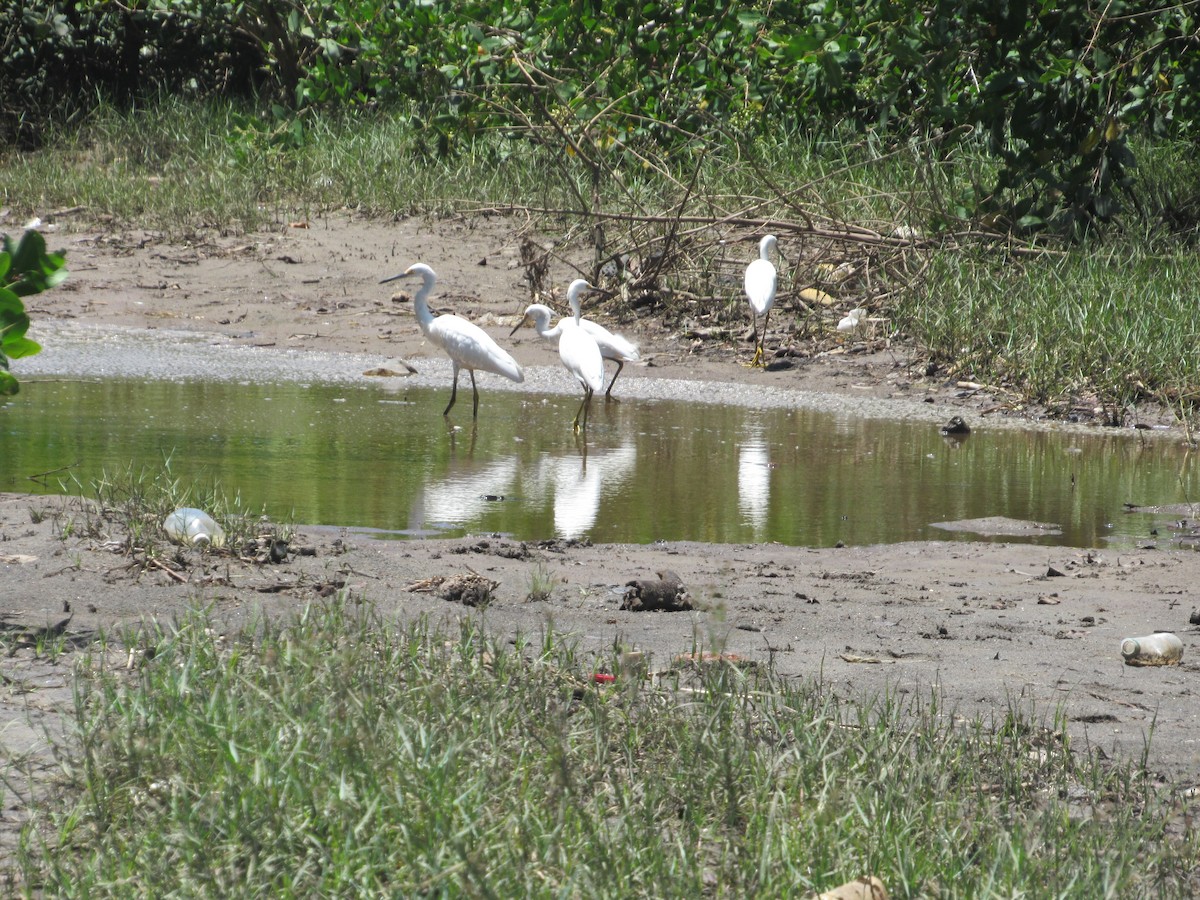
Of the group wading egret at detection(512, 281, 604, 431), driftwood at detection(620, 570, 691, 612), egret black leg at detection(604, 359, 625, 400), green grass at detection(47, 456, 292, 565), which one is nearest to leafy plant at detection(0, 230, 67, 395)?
green grass at detection(47, 456, 292, 565)

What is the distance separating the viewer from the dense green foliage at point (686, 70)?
10.8m

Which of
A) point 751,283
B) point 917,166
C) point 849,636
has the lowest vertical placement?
point 849,636

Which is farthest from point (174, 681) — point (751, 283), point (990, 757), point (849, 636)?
point (751, 283)

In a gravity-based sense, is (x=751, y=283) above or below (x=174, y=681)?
above

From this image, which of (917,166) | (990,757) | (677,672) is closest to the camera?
(990,757)

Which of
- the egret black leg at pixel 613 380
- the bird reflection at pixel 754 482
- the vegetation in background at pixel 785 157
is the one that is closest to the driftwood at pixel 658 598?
the bird reflection at pixel 754 482

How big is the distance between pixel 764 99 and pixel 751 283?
14.2 ft

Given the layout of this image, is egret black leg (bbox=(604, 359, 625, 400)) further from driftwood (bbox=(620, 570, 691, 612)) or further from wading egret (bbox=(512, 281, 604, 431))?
driftwood (bbox=(620, 570, 691, 612))

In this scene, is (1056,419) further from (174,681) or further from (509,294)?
(174,681)

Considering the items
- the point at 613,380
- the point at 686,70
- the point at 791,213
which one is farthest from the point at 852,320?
the point at 686,70

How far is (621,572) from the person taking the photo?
4.77 metres

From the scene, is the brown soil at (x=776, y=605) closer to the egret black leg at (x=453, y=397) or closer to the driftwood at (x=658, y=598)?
the driftwood at (x=658, y=598)

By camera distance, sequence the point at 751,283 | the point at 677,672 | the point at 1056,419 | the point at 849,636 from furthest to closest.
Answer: the point at 751,283 → the point at 1056,419 → the point at 849,636 → the point at 677,672

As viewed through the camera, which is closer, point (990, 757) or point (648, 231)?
point (990, 757)
